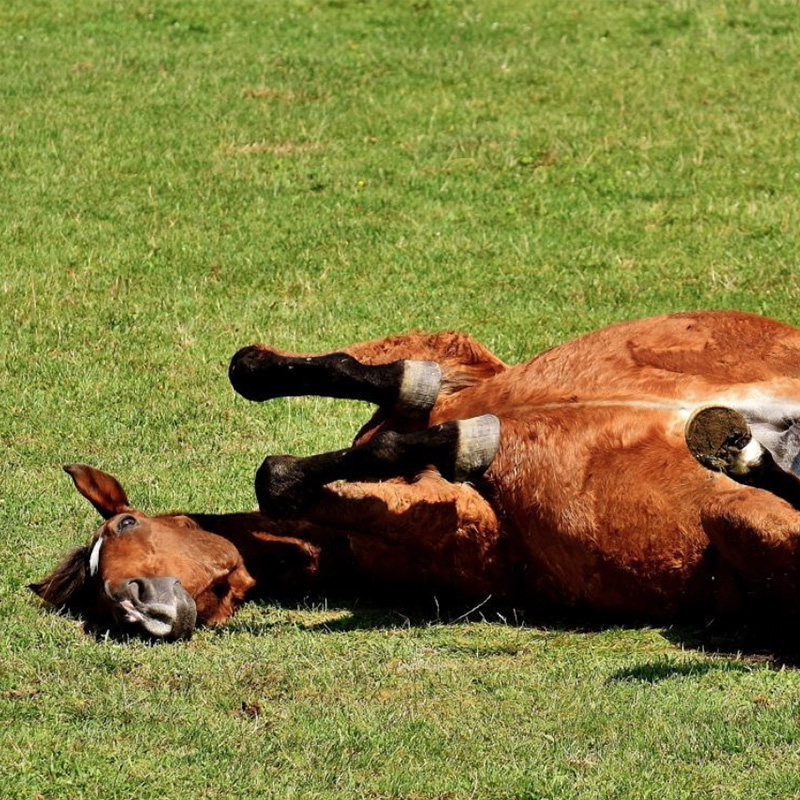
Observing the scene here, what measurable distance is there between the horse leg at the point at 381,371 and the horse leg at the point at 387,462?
468 millimetres

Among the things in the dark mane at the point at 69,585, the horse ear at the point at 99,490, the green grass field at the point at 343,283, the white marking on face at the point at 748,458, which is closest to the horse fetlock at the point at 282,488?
the green grass field at the point at 343,283

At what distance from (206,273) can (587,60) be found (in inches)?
258

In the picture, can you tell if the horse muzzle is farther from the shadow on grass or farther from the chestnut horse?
the shadow on grass

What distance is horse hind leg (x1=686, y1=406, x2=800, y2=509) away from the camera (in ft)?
17.3

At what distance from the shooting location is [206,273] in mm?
11953

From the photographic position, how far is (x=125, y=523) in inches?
245

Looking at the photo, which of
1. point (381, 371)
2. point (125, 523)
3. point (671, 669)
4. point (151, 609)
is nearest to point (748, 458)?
point (671, 669)

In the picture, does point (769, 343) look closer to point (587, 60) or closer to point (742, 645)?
point (742, 645)

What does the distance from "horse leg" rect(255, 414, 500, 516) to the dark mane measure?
0.74 meters

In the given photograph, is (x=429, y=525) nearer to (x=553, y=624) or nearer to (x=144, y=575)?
(x=553, y=624)

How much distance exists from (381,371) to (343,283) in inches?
199

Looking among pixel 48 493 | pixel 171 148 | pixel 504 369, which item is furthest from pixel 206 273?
pixel 504 369

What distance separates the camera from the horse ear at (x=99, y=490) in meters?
6.41

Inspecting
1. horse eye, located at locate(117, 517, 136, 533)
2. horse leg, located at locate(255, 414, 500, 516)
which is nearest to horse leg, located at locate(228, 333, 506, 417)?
horse leg, located at locate(255, 414, 500, 516)
